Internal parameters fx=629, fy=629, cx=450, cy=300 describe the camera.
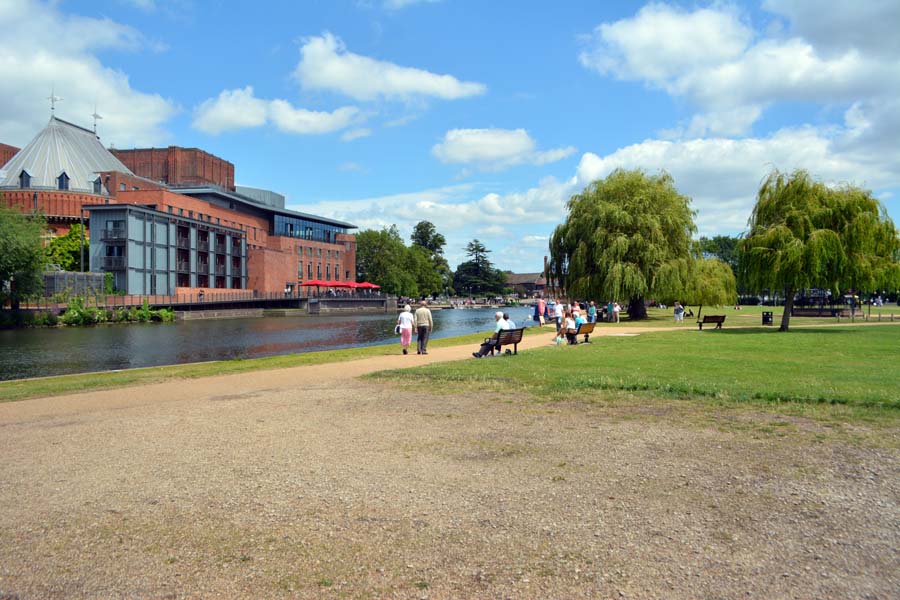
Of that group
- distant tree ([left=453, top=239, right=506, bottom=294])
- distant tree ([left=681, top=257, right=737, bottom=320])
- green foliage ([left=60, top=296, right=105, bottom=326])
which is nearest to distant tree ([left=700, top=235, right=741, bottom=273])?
distant tree ([left=453, top=239, right=506, bottom=294])

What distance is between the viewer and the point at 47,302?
2279 inches

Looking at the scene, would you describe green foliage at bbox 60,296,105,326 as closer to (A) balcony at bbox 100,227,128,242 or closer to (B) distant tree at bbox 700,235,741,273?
(A) balcony at bbox 100,227,128,242

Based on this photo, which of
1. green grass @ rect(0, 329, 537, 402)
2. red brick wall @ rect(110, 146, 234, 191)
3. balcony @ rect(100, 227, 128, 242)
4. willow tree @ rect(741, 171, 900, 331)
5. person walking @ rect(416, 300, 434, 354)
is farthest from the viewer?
red brick wall @ rect(110, 146, 234, 191)

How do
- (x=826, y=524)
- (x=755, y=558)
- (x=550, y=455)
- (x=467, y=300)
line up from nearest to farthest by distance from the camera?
1. (x=755, y=558)
2. (x=826, y=524)
3. (x=550, y=455)
4. (x=467, y=300)

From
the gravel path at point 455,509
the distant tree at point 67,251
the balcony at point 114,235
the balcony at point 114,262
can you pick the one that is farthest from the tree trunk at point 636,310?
the distant tree at point 67,251

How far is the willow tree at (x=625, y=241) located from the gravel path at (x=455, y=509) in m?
32.3

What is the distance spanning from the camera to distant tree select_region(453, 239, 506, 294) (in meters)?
168

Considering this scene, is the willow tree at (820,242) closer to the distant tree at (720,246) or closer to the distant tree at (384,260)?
the distant tree at (384,260)

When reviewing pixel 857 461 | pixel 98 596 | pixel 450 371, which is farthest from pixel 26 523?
pixel 450 371

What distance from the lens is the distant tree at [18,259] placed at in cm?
4894

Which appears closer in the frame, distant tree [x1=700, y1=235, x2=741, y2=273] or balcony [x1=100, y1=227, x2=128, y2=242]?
balcony [x1=100, y1=227, x2=128, y2=242]

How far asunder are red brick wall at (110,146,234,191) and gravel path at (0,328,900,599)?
373 ft

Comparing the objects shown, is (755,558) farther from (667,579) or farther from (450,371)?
(450,371)

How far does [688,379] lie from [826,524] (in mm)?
7743
